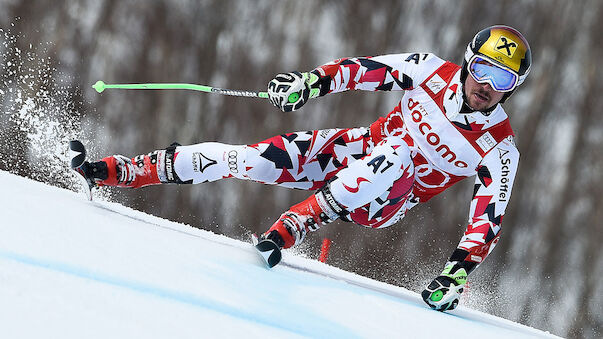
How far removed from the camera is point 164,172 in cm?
291

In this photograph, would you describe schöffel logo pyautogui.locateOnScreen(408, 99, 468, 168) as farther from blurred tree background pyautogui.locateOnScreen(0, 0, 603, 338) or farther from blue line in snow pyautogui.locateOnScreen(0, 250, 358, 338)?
blurred tree background pyautogui.locateOnScreen(0, 0, 603, 338)

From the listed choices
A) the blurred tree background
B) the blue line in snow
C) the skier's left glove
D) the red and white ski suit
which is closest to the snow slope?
the blue line in snow

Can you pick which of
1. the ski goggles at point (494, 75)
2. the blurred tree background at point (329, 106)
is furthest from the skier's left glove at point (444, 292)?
the blurred tree background at point (329, 106)

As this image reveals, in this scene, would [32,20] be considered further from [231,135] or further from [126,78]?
[231,135]

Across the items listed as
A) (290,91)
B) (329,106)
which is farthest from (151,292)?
(329,106)

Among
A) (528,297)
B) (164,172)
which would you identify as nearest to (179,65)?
(528,297)

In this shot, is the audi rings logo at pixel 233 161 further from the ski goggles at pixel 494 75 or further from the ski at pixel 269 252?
the ski goggles at pixel 494 75

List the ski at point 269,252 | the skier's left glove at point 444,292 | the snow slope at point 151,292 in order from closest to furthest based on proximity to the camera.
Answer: the snow slope at point 151,292 → the ski at point 269,252 → the skier's left glove at point 444,292

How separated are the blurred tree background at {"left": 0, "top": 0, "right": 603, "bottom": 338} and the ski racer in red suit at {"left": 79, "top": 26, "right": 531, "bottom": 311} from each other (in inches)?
178

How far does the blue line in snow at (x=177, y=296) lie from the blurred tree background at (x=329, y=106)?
19.1 ft

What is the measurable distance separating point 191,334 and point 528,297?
7.51 metres

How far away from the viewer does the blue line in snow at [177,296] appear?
53.6 inches

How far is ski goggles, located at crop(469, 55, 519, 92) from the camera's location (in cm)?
260

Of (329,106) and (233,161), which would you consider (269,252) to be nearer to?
(233,161)
